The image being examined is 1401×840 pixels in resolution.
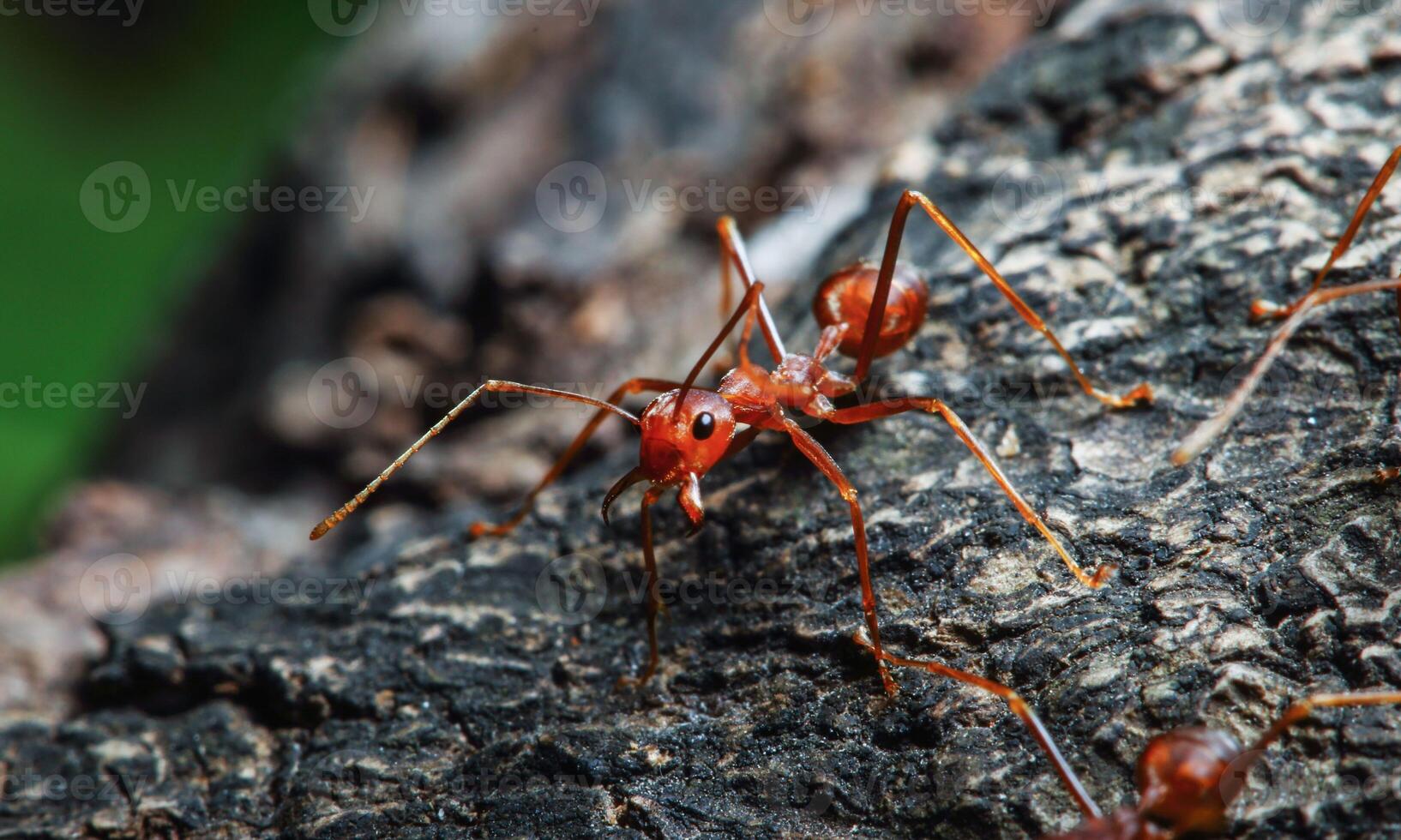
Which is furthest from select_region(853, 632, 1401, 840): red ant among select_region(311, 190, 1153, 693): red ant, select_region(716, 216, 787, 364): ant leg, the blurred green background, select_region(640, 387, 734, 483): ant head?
the blurred green background

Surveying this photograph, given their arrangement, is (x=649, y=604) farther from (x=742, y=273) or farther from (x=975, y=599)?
(x=742, y=273)

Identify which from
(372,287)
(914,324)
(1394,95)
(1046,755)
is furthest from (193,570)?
(1394,95)

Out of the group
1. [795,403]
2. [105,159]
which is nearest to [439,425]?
[795,403]

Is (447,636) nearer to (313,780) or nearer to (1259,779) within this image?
(313,780)

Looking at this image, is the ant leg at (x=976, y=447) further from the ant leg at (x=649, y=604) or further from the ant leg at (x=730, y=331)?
the ant leg at (x=649, y=604)

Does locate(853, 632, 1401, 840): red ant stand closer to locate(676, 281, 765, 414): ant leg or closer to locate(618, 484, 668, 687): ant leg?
locate(618, 484, 668, 687): ant leg
